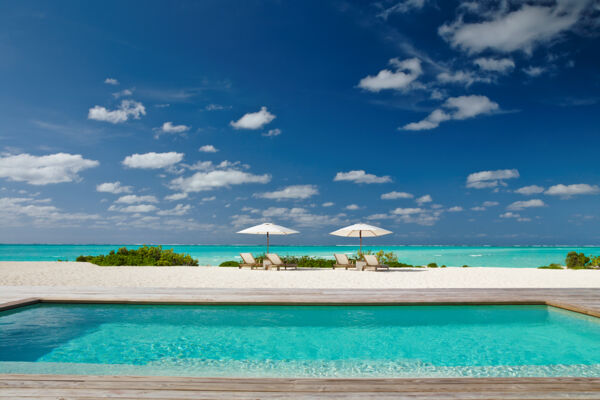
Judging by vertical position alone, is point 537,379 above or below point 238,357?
above

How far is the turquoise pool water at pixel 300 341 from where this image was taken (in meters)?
4.07

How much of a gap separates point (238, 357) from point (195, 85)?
16427 mm

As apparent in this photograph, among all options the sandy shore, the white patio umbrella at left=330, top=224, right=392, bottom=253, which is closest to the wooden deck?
the sandy shore

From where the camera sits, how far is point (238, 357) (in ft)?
14.9

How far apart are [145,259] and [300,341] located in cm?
1403

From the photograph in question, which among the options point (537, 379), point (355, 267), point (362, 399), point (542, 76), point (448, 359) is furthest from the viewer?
point (542, 76)

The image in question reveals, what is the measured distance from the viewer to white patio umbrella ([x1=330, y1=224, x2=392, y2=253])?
56.7ft

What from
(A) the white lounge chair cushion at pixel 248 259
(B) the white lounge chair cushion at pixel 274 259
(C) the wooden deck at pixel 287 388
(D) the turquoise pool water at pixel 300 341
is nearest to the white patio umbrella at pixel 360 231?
(B) the white lounge chair cushion at pixel 274 259

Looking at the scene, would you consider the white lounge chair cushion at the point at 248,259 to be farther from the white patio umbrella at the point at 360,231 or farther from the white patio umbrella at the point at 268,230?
the white patio umbrella at the point at 360,231

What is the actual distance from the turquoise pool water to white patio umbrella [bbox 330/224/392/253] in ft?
35.1

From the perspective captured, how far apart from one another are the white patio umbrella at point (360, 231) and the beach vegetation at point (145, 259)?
24.1ft

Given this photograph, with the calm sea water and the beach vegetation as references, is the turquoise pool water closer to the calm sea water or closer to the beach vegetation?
the beach vegetation

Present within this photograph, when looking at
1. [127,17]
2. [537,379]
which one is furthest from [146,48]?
[537,379]

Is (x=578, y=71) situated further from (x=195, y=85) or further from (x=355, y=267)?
(x=195, y=85)
